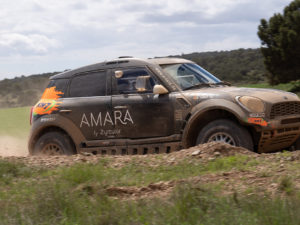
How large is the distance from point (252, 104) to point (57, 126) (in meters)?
3.79

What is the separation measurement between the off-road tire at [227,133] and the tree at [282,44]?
31.4 metres

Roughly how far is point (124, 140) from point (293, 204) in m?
4.74

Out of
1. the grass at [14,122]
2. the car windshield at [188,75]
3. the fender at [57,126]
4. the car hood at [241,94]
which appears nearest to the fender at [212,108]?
the car hood at [241,94]

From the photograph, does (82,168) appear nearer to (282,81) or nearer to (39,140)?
(39,140)

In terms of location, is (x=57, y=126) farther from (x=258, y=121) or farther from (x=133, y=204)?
(x=133, y=204)

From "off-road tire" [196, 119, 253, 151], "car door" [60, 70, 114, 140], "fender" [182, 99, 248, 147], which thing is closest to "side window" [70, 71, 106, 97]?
"car door" [60, 70, 114, 140]

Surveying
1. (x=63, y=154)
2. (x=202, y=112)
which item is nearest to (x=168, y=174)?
(x=202, y=112)

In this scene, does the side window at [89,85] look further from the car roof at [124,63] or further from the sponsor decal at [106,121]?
the sponsor decal at [106,121]

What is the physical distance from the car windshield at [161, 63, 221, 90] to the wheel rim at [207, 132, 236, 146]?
1085mm

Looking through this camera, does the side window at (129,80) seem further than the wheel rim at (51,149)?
No

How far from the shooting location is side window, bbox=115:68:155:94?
9.04m

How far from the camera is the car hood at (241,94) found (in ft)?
26.8

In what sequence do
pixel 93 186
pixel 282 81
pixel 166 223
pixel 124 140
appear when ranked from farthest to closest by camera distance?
pixel 282 81, pixel 124 140, pixel 93 186, pixel 166 223

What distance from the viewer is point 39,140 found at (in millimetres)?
9859
